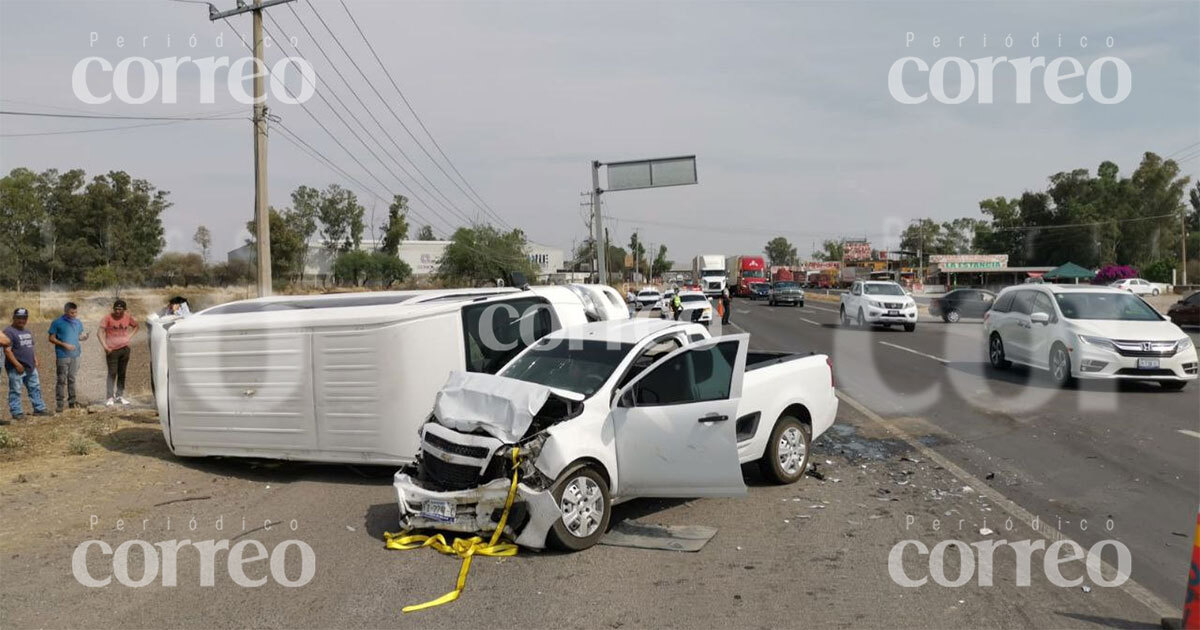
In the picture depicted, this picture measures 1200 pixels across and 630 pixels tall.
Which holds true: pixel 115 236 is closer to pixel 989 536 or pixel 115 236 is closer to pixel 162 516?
pixel 162 516

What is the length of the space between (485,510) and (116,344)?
9.35 meters

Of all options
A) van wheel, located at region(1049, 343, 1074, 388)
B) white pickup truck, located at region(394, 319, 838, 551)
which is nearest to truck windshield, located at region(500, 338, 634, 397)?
white pickup truck, located at region(394, 319, 838, 551)

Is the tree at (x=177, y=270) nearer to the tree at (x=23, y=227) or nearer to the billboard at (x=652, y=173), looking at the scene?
the tree at (x=23, y=227)

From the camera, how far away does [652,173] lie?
103ft

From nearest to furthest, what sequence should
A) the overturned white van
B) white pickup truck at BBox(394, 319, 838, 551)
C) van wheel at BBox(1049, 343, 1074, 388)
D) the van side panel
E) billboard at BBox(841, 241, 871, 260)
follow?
white pickup truck at BBox(394, 319, 838, 551), the overturned white van, the van side panel, van wheel at BBox(1049, 343, 1074, 388), billboard at BBox(841, 241, 871, 260)

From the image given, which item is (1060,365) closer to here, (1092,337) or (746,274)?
(1092,337)

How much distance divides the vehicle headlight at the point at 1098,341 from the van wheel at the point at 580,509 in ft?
33.8

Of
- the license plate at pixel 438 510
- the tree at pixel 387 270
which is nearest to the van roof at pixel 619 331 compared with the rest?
the license plate at pixel 438 510

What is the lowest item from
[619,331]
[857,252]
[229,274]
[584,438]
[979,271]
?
[584,438]

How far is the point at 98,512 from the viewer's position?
748 centimetres

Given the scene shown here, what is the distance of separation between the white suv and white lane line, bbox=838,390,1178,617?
4.00 metres

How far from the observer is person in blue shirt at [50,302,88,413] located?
12.2 meters

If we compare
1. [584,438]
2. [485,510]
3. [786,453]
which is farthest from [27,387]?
[786,453]

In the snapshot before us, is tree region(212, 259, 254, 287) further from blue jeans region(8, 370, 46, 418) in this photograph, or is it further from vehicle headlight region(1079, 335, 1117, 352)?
vehicle headlight region(1079, 335, 1117, 352)
